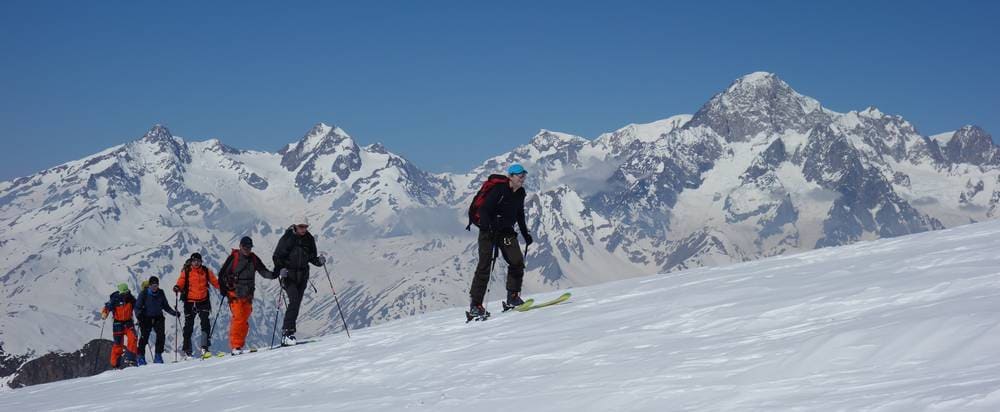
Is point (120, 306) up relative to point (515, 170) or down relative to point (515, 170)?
up

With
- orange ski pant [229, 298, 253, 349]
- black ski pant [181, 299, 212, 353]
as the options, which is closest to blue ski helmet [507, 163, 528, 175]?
orange ski pant [229, 298, 253, 349]

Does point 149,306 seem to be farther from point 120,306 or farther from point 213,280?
point 213,280

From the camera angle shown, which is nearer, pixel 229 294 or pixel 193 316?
pixel 229 294

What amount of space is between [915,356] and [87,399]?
12.1 meters

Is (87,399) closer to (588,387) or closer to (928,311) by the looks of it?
(588,387)

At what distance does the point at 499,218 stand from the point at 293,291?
5699 mm

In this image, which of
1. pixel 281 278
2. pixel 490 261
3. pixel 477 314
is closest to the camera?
pixel 490 261

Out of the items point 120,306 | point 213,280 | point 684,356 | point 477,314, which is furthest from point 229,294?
point 684,356

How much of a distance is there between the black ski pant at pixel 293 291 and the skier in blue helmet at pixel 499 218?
4612 millimetres

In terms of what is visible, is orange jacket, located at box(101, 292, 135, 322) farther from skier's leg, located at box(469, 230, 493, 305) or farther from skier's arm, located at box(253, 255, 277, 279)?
skier's leg, located at box(469, 230, 493, 305)

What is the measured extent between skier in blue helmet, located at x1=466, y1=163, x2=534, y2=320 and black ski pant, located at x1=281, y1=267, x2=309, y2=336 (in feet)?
15.1

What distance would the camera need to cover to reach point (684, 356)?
988cm

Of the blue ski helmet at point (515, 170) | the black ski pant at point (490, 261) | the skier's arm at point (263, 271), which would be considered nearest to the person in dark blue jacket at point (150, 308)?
the skier's arm at point (263, 271)

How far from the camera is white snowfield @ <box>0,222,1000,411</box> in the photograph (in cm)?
761
